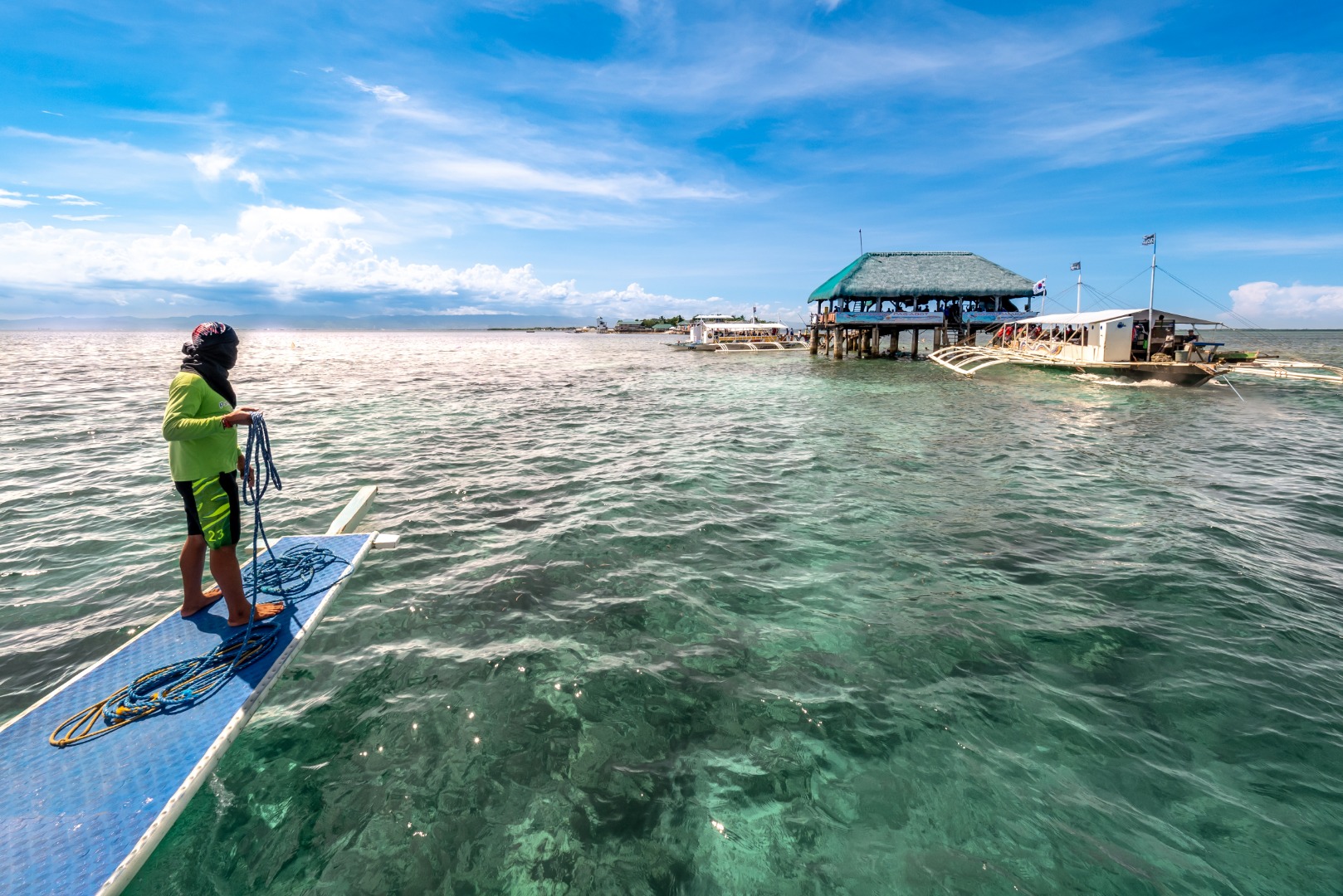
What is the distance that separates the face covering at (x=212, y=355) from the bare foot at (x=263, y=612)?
2.20m

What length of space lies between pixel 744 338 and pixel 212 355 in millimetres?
69147

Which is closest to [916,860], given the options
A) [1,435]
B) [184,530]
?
→ [184,530]

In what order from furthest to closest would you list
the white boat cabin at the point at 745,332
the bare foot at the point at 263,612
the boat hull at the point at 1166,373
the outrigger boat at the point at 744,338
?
the white boat cabin at the point at 745,332
the outrigger boat at the point at 744,338
the boat hull at the point at 1166,373
the bare foot at the point at 263,612

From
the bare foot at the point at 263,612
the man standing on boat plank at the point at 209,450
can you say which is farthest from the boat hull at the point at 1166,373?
the man standing on boat plank at the point at 209,450

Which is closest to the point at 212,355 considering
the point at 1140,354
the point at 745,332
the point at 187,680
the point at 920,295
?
the point at 187,680

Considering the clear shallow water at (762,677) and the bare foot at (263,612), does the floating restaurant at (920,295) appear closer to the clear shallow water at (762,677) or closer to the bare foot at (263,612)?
the clear shallow water at (762,677)

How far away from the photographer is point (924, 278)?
49000 millimetres

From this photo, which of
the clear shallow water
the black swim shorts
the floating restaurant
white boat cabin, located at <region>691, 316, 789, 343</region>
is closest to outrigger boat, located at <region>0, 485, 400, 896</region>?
the clear shallow water

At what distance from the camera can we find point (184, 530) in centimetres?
922

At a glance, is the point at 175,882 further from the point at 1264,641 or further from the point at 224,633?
the point at 1264,641

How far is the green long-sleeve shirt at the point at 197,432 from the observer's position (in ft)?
15.0

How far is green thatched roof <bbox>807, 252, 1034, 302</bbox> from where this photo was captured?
47.6 meters

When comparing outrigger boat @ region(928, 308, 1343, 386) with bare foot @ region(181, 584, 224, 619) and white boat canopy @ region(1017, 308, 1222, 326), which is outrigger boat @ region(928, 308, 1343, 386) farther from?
bare foot @ region(181, 584, 224, 619)

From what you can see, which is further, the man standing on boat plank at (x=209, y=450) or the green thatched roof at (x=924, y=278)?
the green thatched roof at (x=924, y=278)
